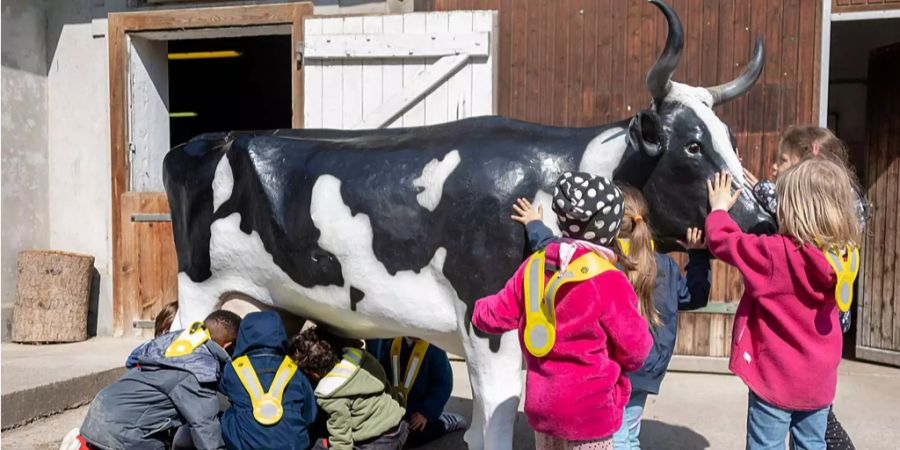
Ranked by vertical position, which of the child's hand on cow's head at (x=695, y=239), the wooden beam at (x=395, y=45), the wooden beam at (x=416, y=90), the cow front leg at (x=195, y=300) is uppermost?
the wooden beam at (x=395, y=45)

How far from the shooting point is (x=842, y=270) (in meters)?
2.26

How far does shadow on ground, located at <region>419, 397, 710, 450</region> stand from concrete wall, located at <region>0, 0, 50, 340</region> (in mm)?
3855

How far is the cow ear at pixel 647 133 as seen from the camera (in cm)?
240

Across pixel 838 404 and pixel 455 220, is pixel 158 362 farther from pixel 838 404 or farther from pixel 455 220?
pixel 838 404

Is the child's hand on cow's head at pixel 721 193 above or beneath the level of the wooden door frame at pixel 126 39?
beneath

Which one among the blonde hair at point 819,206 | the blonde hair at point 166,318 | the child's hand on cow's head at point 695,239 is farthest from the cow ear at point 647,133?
the blonde hair at point 166,318

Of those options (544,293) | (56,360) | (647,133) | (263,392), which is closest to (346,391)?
(263,392)

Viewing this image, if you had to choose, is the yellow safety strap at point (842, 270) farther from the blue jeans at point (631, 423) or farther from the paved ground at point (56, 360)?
the paved ground at point (56, 360)

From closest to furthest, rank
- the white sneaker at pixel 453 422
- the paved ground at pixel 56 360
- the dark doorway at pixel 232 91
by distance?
the white sneaker at pixel 453 422 < the paved ground at pixel 56 360 < the dark doorway at pixel 232 91

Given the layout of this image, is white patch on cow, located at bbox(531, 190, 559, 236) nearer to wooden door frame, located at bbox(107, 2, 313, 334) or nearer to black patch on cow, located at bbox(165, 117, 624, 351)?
black patch on cow, located at bbox(165, 117, 624, 351)

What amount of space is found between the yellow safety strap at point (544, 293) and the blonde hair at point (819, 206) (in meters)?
0.64

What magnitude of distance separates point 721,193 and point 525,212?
596mm

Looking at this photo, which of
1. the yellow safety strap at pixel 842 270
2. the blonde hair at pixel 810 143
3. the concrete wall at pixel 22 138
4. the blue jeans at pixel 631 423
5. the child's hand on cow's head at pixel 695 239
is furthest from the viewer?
the concrete wall at pixel 22 138

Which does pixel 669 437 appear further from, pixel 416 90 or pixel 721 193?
pixel 416 90
